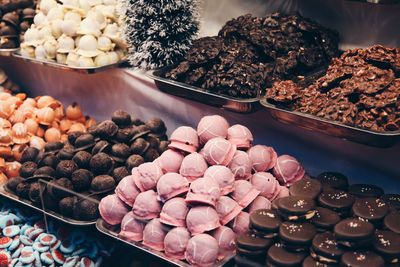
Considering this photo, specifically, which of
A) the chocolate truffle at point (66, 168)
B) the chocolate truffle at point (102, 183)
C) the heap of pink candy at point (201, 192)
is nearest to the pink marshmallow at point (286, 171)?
the heap of pink candy at point (201, 192)

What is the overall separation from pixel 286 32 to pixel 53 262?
1.52m

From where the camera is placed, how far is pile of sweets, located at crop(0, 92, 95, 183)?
2.26 meters

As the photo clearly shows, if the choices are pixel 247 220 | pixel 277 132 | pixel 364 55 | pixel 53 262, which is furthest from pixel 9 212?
pixel 364 55

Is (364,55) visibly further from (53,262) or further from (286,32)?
(53,262)

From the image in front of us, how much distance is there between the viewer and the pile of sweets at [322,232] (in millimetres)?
1156

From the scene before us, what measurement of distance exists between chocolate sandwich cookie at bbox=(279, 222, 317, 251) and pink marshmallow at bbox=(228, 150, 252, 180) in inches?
14.1

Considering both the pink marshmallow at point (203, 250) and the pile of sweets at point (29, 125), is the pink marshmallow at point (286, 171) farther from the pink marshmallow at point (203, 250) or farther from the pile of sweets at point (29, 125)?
the pile of sweets at point (29, 125)

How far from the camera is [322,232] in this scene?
126 centimetres

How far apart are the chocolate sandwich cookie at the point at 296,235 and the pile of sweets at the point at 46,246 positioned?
789 millimetres

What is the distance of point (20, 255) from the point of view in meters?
1.83

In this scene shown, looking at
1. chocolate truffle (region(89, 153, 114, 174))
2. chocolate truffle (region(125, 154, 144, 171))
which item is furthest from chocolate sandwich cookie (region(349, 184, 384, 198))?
chocolate truffle (region(89, 153, 114, 174))

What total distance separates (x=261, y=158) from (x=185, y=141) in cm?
33

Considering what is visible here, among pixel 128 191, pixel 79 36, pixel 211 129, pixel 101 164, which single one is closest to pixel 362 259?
pixel 211 129

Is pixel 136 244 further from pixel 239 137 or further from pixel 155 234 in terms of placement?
pixel 239 137
